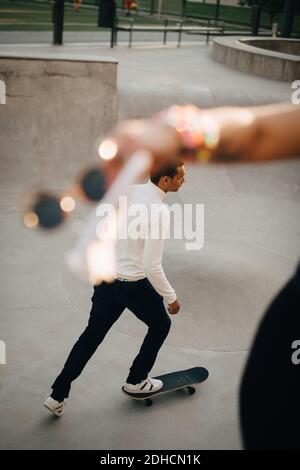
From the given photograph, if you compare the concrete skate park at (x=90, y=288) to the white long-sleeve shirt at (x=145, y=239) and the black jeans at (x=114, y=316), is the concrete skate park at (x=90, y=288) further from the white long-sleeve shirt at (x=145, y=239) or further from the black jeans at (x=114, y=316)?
the white long-sleeve shirt at (x=145, y=239)

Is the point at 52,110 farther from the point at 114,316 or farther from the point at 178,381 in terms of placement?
the point at 114,316

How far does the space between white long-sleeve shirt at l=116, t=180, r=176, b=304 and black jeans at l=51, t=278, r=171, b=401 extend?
78 millimetres

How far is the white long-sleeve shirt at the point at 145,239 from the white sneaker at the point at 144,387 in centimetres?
81

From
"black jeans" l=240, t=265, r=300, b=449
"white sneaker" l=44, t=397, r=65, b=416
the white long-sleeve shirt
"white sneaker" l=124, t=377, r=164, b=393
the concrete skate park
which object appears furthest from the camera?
"white sneaker" l=124, t=377, r=164, b=393

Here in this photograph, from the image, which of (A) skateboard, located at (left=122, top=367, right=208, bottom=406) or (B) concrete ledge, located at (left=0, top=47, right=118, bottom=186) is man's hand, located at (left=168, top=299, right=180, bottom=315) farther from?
(B) concrete ledge, located at (left=0, top=47, right=118, bottom=186)

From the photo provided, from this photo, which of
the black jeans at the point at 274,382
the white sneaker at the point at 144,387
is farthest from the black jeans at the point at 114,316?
the black jeans at the point at 274,382

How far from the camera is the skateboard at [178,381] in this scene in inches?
165

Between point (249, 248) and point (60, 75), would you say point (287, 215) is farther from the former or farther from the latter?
point (60, 75)

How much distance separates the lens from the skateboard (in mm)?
4188

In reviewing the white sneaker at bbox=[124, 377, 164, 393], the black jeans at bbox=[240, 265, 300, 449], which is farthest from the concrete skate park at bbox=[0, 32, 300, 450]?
the black jeans at bbox=[240, 265, 300, 449]

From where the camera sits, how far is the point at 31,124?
917cm

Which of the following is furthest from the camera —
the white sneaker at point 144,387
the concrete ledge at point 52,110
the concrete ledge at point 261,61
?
the concrete ledge at point 261,61
